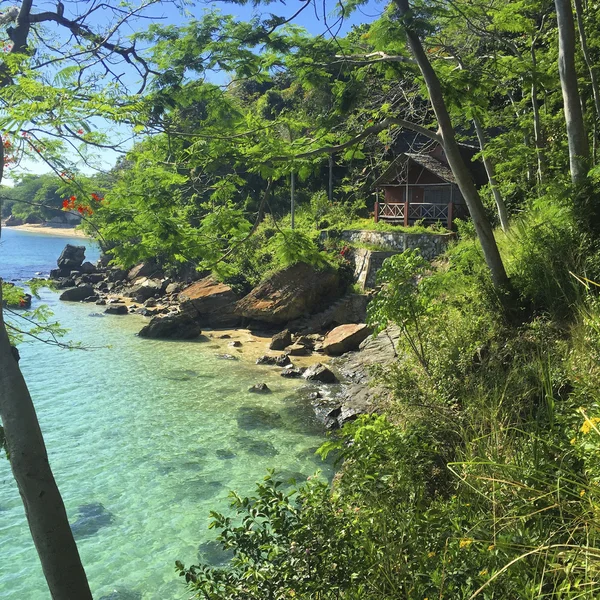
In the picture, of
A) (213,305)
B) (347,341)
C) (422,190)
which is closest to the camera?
(347,341)

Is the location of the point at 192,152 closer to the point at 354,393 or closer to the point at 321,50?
the point at 321,50

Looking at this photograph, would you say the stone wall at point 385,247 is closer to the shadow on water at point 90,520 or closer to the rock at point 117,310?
the rock at point 117,310

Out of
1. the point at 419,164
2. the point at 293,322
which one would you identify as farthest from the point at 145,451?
the point at 419,164

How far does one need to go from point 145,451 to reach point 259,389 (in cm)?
415

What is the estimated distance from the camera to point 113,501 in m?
8.23

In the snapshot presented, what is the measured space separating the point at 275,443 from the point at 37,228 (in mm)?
115764

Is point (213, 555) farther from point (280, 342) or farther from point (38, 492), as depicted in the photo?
point (280, 342)

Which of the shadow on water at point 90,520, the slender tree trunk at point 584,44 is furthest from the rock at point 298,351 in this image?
the slender tree trunk at point 584,44

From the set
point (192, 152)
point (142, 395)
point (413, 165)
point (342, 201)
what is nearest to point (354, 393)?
point (142, 395)

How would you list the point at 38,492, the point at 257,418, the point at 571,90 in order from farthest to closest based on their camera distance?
the point at 257,418 → the point at 571,90 → the point at 38,492

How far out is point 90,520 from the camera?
7684 millimetres

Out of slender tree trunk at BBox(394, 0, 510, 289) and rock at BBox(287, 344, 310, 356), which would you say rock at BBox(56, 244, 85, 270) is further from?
slender tree trunk at BBox(394, 0, 510, 289)

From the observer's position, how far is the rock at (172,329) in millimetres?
20103

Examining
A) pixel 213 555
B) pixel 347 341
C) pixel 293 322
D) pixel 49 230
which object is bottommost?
pixel 213 555
